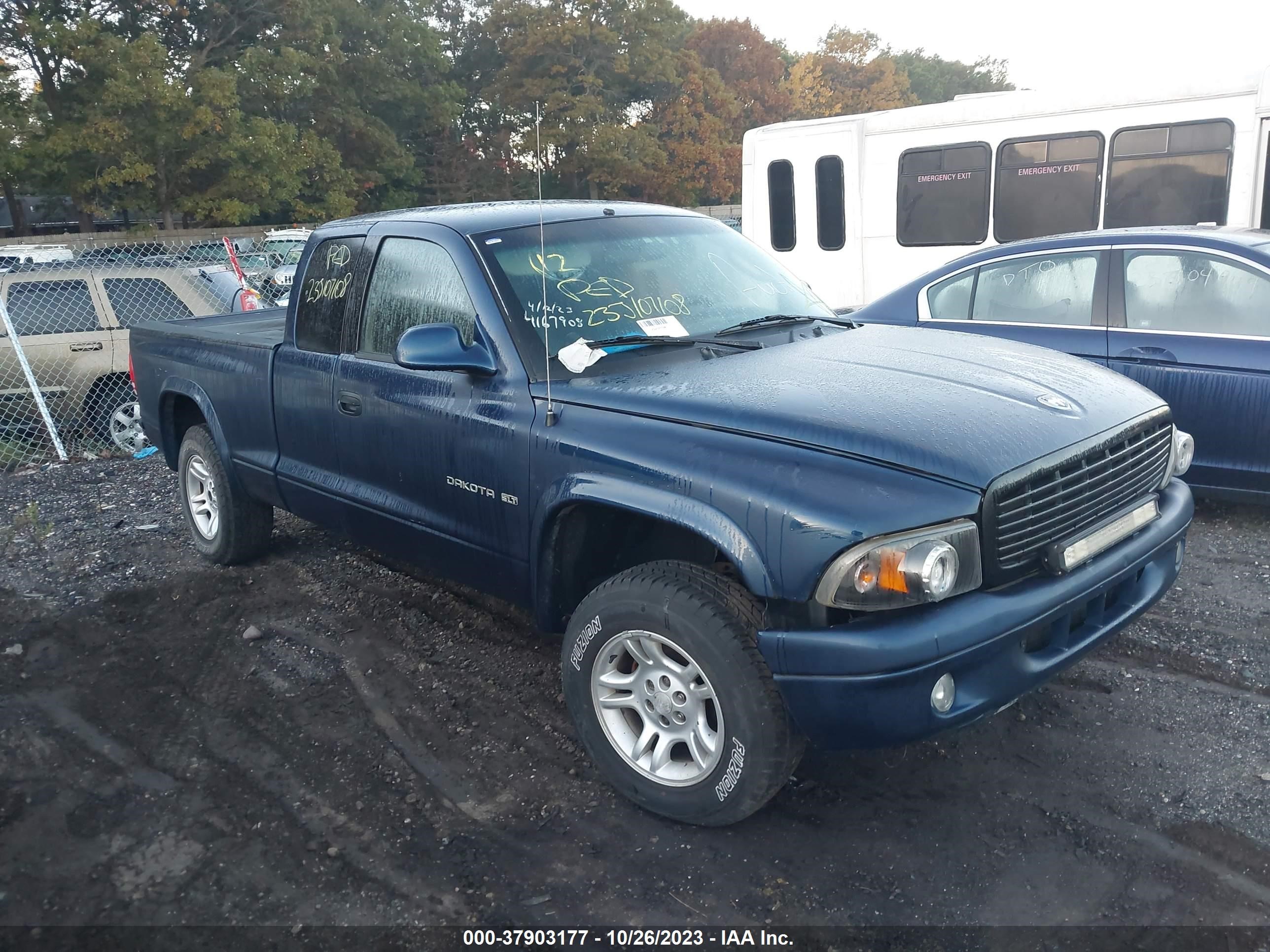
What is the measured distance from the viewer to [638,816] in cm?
332

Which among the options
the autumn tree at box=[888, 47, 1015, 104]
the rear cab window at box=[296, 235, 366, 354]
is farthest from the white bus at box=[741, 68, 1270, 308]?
the autumn tree at box=[888, 47, 1015, 104]

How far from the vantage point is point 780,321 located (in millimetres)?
4082

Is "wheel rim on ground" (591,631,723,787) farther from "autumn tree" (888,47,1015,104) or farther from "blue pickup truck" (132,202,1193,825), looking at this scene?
"autumn tree" (888,47,1015,104)

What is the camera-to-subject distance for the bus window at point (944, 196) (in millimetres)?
11156

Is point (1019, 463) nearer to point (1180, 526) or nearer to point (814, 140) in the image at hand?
point (1180, 526)

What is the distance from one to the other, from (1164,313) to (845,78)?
62.1 metres

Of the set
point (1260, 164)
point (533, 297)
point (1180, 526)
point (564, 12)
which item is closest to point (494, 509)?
point (533, 297)

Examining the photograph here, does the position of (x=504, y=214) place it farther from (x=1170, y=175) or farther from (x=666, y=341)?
(x=1170, y=175)

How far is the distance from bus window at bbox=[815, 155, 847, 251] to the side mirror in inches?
372

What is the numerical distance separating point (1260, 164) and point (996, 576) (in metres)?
8.45

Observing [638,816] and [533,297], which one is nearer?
[638,816]

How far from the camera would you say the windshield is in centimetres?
373

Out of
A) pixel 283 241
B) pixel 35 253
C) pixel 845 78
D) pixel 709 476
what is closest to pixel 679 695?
pixel 709 476

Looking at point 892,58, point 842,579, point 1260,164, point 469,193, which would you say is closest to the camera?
point 842,579
